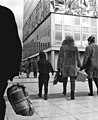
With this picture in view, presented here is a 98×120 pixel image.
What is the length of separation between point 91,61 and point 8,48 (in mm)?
5507

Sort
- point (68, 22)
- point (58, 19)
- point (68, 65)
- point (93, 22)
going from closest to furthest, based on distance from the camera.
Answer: point (68, 65) < point (58, 19) < point (68, 22) < point (93, 22)

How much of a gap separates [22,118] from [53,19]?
38900 millimetres

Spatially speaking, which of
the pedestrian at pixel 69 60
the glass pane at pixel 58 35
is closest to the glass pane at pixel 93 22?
the glass pane at pixel 58 35

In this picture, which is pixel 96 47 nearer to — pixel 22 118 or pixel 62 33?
pixel 22 118

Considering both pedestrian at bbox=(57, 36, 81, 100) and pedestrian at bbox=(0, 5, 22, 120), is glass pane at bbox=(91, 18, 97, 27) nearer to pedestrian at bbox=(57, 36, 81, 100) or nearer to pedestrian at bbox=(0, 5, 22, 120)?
pedestrian at bbox=(57, 36, 81, 100)

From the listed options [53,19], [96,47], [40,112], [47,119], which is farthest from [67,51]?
[53,19]

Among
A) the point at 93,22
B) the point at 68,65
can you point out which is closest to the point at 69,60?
the point at 68,65

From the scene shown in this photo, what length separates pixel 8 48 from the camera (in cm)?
238

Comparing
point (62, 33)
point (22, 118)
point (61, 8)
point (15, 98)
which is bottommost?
point (22, 118)

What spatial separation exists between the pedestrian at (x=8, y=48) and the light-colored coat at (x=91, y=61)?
5297mm

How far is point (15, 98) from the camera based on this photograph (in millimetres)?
2416

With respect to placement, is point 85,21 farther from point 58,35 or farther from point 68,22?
point 58,35

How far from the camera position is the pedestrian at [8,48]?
2.34 meters

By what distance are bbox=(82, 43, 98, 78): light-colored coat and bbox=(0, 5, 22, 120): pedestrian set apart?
5297 millimetres
